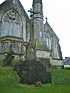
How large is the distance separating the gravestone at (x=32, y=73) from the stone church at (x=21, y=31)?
1397 cm

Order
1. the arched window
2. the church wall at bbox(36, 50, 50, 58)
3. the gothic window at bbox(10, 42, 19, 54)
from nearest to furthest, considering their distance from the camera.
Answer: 1. the church wall at bbox(36, 50, 50, 58)
2. the gothic window at bbox(10, 42, 19, 54)
3. the arched window

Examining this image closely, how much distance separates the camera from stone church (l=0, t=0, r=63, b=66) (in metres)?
43.7

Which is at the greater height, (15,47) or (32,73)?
(15,47)

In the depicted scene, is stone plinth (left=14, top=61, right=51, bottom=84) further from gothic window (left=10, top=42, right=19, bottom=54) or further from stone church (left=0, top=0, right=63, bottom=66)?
gothic window (left=10, top=42, right=19, bottom=54)

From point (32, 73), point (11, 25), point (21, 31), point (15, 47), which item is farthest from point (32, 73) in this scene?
point (11, 25)

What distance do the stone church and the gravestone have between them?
550 inches

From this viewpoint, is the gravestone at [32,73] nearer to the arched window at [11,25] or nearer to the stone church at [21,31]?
the stone church at [21,31]

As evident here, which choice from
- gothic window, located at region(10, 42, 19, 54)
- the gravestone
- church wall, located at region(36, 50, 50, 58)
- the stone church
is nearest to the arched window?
the stone church

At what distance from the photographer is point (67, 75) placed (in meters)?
31.8

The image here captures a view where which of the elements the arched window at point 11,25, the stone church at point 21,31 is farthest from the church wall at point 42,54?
the arched window at point 11,25

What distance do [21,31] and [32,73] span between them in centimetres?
2054

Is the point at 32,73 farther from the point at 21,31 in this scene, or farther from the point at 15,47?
the point at 21,31

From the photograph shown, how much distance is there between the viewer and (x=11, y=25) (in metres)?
46.3

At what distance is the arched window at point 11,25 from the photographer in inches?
1793
